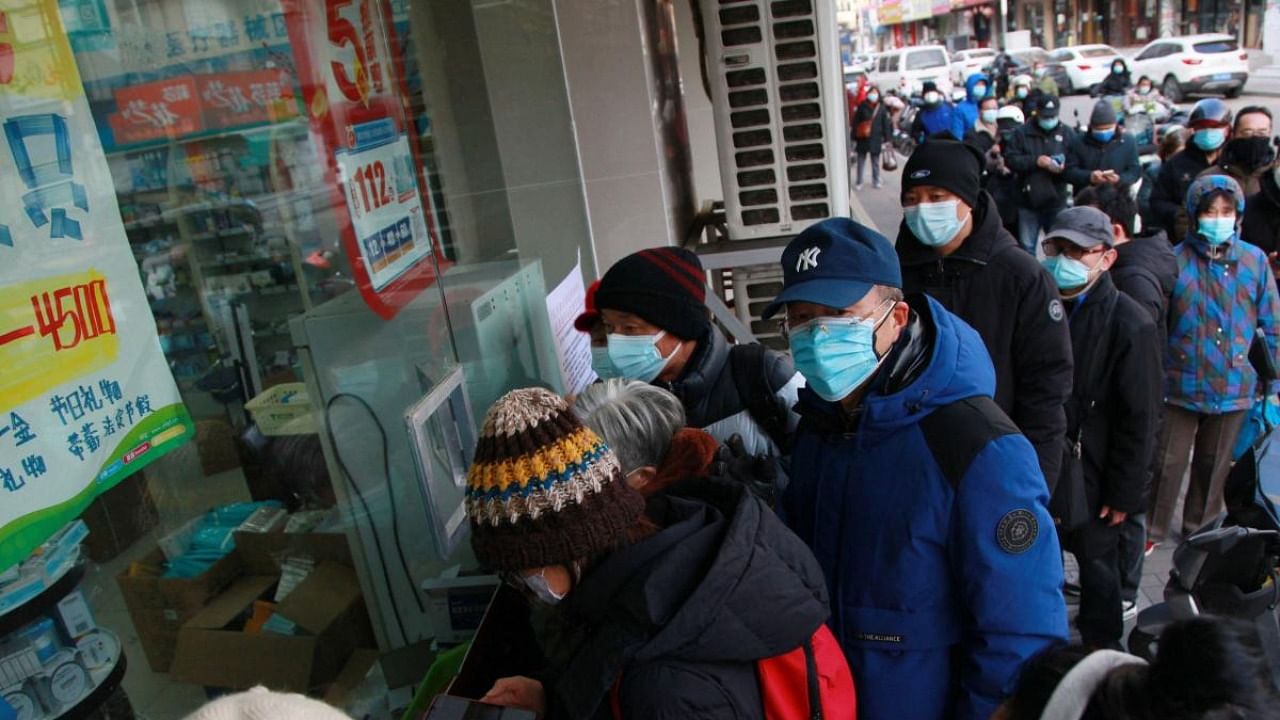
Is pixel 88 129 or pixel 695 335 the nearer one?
pixel 88 129

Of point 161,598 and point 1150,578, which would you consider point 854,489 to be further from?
point 1150,578

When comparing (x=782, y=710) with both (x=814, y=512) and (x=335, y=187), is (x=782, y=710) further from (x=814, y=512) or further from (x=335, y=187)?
(x=335, y=187)

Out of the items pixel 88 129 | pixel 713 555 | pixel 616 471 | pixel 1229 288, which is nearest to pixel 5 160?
pixel 88 129

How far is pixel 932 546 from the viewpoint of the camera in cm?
164

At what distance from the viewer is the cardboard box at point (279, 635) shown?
6.88 feet

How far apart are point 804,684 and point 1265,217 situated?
505cm

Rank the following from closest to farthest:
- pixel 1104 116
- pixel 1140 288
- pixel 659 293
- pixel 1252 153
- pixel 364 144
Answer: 1. pixel 659 293
2. pixel 364 144
3. pixel 1140 288
4. pixel 1252 153
5. pixel 1104 116

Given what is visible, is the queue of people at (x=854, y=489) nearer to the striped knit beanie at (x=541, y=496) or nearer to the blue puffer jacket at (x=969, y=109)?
the striped knit beanie at (x=541, y=496)

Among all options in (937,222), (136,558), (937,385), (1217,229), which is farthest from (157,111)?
(1217,229)

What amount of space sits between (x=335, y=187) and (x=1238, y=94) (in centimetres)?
2429

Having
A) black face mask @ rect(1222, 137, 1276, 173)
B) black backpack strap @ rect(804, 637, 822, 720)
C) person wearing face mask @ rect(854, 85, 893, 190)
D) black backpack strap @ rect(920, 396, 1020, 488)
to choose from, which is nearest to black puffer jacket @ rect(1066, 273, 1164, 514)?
black backpack strap @ rect(920, 396, 1020, 488)

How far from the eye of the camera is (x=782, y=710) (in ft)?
4.50

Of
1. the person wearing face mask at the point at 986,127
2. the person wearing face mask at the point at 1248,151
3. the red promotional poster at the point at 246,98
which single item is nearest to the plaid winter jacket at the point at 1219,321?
the person wearing face mask at the point at 1248,151

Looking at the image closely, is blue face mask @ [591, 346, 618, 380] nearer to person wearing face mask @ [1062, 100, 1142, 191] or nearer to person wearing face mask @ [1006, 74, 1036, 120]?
person wearing face mask @ [1062, 100, 1142, 191]
